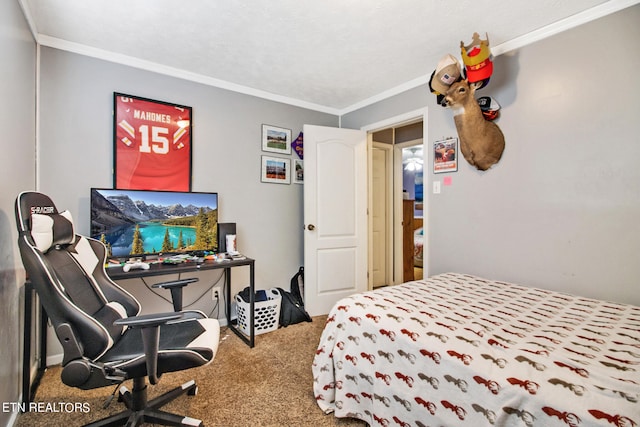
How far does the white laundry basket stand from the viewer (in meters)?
2.69

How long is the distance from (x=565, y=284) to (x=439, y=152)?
140 cm

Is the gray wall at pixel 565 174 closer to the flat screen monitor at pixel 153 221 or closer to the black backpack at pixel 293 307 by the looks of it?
the black backpack at pixel 293 307

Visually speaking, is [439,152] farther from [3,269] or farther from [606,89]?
[3,269]

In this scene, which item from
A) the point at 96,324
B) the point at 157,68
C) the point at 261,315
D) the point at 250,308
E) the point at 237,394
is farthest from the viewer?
the point at 261,315

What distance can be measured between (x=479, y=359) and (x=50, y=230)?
6.22 feet

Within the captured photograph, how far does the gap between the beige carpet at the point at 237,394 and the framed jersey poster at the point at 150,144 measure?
150cm

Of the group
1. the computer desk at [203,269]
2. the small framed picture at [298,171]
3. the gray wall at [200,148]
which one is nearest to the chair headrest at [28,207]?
the computer desk at [203,269]

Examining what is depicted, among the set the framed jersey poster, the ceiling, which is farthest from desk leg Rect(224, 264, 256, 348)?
the ceiling

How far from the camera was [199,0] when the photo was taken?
69.7 inches

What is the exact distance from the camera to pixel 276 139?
3.27 meters

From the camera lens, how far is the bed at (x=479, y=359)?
92cm

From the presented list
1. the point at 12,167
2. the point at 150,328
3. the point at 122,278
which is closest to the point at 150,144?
the point at 12,167

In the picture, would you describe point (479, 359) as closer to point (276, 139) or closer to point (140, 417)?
point (140, 417)

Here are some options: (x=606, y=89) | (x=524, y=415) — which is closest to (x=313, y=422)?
(x=524, y=415)
